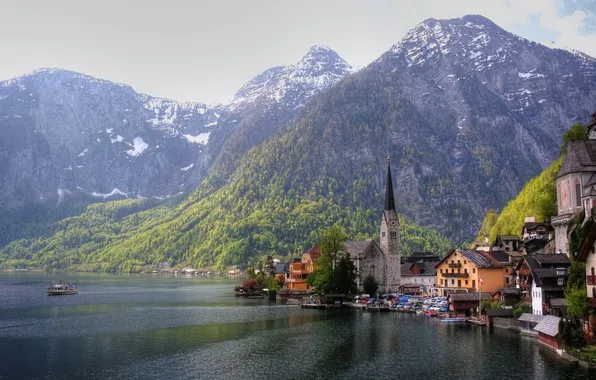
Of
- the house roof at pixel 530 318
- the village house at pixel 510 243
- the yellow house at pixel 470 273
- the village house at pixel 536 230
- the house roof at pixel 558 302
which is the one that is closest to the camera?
the house roof at pixel 558 302

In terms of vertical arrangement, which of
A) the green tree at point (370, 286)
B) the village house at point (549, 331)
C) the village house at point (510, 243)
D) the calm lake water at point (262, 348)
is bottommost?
the calm lake water at point (262, 348)

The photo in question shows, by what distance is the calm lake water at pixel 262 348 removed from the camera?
67125 millimetres

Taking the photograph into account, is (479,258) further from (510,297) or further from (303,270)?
(303,270)

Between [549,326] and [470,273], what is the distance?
58.1 m

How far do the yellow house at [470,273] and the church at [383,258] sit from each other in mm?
22299

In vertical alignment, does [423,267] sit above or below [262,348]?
above

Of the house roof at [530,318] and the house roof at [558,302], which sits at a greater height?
the house roof at [558,302]

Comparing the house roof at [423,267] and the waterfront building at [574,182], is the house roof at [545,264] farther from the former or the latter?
the house roof at [423,267]

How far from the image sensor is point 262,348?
83.5 m

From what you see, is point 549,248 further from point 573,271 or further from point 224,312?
point 224,312

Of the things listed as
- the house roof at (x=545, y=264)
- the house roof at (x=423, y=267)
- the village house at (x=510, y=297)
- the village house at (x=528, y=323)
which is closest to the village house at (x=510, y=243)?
the house roof at (x=423, y=267)

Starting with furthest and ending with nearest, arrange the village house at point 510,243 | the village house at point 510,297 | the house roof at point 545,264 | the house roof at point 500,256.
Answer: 1. the village house at point 510,243
2. the house roof at point 500,256
3. the village house at point 510,297
4. the house roof at point 545,264

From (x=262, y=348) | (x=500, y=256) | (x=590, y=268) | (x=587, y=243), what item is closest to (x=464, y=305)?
(x=500, y=256)

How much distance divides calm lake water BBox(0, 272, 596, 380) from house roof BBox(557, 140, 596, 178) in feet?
91.8
